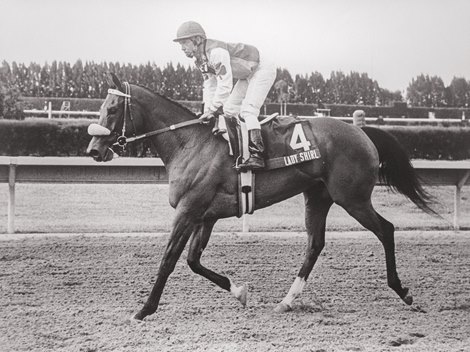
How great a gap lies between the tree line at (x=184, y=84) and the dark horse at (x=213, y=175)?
5.09 m

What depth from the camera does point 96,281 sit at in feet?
18.5

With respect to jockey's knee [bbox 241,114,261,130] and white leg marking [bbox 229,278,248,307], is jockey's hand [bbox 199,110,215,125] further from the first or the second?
white leg marking [bbox 229,278,248,307]

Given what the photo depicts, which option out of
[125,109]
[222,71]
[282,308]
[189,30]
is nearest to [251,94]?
[222,71]

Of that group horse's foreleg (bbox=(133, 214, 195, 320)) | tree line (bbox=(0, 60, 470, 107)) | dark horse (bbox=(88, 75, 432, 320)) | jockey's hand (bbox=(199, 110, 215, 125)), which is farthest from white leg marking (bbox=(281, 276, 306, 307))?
tree line (bbox=(0, 60, 470, 107))

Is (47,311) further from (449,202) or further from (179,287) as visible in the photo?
(449,202)

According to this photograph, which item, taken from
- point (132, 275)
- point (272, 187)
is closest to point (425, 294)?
point (272, 187)

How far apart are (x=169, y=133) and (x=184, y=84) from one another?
7.38m

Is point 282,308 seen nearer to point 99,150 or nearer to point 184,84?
point 99,150

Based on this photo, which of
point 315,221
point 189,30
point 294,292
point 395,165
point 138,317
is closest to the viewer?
point 138,317

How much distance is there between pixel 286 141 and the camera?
505 cm

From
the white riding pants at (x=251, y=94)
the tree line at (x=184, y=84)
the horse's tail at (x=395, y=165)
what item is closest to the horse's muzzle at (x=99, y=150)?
the white riding pants at (x=251, y=94)

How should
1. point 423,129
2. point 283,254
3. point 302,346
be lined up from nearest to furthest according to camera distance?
point 302,346 → point 283,254 → point 423,129

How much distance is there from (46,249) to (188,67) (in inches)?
227

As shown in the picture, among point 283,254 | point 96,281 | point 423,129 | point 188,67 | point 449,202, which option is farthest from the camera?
point 423,129
